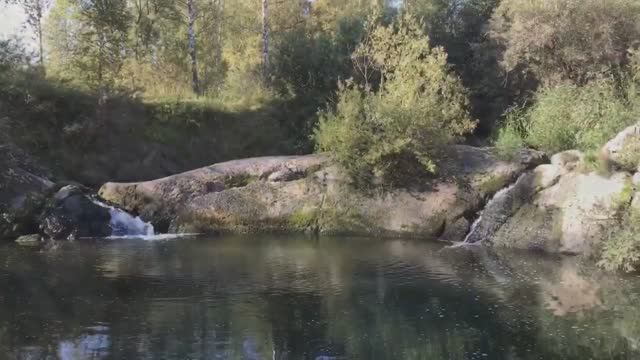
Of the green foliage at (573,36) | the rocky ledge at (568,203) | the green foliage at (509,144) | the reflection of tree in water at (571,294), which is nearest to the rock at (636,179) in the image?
the rocky ledge at (568,203)

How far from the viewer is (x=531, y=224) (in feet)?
64.3

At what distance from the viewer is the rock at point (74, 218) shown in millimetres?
20923

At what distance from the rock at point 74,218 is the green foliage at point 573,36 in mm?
17559

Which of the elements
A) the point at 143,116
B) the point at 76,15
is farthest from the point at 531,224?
the point at 76,15

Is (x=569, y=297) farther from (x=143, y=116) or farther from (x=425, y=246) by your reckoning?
(x=143, y=116)

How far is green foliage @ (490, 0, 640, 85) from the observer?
2673 centimetres

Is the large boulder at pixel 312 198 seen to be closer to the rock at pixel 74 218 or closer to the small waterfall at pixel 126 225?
the small waterfall at pixel 126 225

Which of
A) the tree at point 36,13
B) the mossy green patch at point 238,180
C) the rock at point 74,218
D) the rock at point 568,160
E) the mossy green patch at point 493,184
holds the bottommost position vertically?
the rock at point 74,218

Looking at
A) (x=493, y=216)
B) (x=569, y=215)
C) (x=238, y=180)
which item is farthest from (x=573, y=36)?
(x=238, y=180)

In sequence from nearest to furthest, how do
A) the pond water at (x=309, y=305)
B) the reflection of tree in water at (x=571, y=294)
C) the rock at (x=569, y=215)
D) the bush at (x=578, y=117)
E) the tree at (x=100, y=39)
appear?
1. the pond water at (x=309, y=305)
2. the reflection of tree in water at (x=571, y=294)
3. the rock at (x=569, y=215)
4. the bush at (x=578, y=117)
5. the tree at (x=100, y=39)

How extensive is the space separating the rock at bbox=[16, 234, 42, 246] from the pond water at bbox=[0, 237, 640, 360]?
4.13 ft

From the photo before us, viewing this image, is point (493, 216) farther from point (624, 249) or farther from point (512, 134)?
point (512, 134)

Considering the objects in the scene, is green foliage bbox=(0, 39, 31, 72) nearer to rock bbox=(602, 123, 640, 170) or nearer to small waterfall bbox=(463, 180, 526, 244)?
small waterfall bbox=(463, 180, 526, 244)

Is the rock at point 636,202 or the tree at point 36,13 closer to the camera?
the rock at point 636,202
